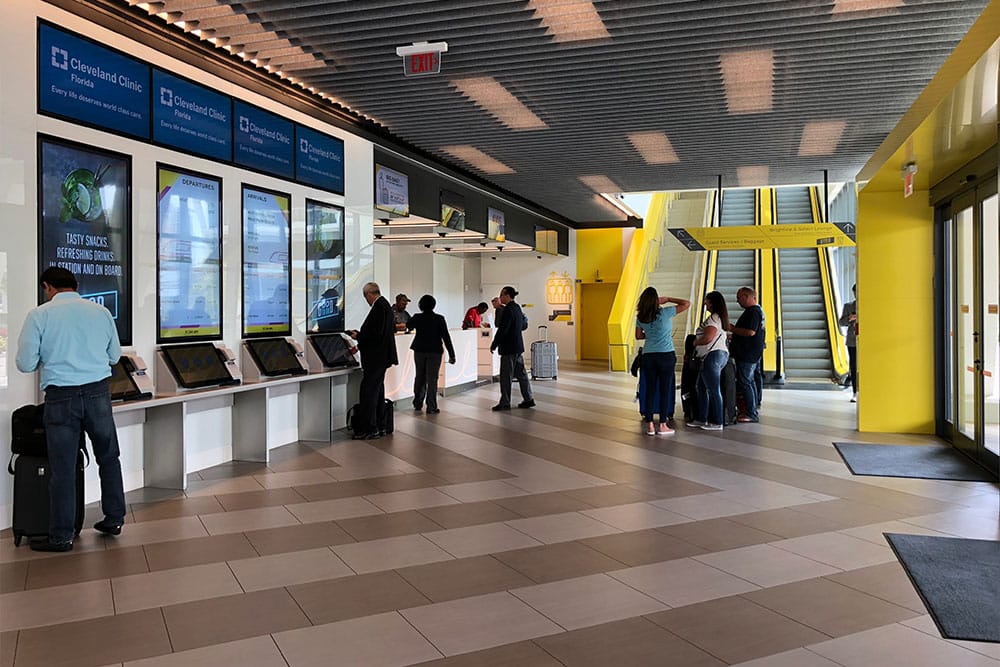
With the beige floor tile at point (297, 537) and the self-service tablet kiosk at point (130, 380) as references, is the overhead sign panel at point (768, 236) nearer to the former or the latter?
the self-service tablet kiosk at point (130, 380)

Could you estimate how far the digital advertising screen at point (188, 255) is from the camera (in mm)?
6262

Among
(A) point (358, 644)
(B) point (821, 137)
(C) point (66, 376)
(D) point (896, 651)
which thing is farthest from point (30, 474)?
(B) point (821, 137)

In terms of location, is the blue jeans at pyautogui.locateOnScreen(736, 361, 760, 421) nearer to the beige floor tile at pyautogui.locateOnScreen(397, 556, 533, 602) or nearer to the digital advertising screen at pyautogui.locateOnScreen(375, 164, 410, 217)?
the digital advertising screen at pyautogui.locateOnScreen(375, 164, 410, 217)

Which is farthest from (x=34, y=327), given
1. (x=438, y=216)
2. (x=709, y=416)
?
(x=438, y=216)

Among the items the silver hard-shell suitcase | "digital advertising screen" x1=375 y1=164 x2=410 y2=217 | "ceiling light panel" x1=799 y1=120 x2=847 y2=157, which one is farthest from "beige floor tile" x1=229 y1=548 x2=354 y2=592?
the silver hard-shell suitcase

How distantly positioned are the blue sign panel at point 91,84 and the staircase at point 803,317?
11.4 m

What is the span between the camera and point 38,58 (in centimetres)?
517

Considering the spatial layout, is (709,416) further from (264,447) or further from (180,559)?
(180,559)

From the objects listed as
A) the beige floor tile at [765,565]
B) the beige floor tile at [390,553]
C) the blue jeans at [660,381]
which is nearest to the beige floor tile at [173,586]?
the beige floor tile at [390,553]

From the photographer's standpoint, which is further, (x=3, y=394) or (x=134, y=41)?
(x=134, y=41)

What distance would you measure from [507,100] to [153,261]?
388 centimetres

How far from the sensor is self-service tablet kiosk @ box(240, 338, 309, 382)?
7.20m

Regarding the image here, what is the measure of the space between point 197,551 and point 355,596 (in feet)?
3.98

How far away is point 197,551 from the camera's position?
14.6ft
